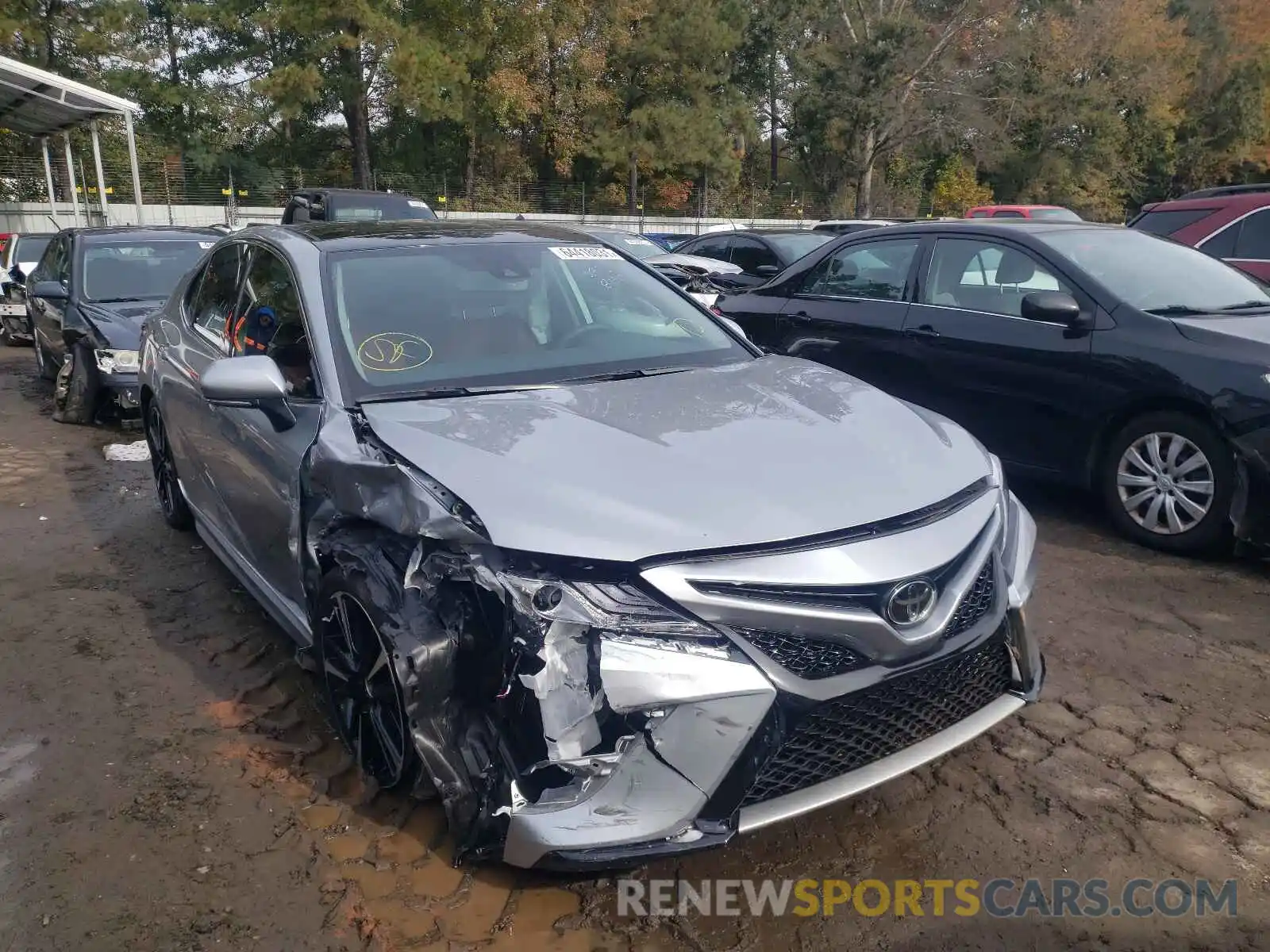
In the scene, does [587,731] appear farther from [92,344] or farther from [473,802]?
[92,344]

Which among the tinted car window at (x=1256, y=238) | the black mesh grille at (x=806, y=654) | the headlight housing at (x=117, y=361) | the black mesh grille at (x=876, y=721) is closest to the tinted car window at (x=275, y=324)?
the black mesh grille at (x=806, y=654)

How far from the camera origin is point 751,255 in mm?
11328

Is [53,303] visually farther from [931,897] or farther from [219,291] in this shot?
[931,897]

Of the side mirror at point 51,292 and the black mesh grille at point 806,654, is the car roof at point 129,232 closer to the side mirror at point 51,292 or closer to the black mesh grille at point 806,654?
the side mirror at point 51,292

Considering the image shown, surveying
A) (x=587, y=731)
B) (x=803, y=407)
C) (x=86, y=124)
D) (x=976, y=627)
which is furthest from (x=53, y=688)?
(x=86, y=124)

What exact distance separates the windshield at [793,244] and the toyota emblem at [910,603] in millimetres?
8630

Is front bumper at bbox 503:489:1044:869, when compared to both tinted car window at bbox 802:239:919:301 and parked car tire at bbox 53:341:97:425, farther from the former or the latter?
parked car tire at bbox 53:341:97:425

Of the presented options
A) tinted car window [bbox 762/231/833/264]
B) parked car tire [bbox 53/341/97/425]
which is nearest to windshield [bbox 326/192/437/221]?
tinted car window [bbox 762/231/833/264]

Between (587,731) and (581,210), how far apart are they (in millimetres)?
36307

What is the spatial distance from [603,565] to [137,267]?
8340 mm

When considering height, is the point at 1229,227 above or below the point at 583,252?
above

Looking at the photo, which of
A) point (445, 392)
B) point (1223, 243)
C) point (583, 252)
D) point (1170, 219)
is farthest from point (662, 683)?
point (1170, 219)

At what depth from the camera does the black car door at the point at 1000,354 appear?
16.8 feet

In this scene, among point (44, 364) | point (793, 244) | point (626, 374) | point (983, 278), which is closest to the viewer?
point (626, 374)
